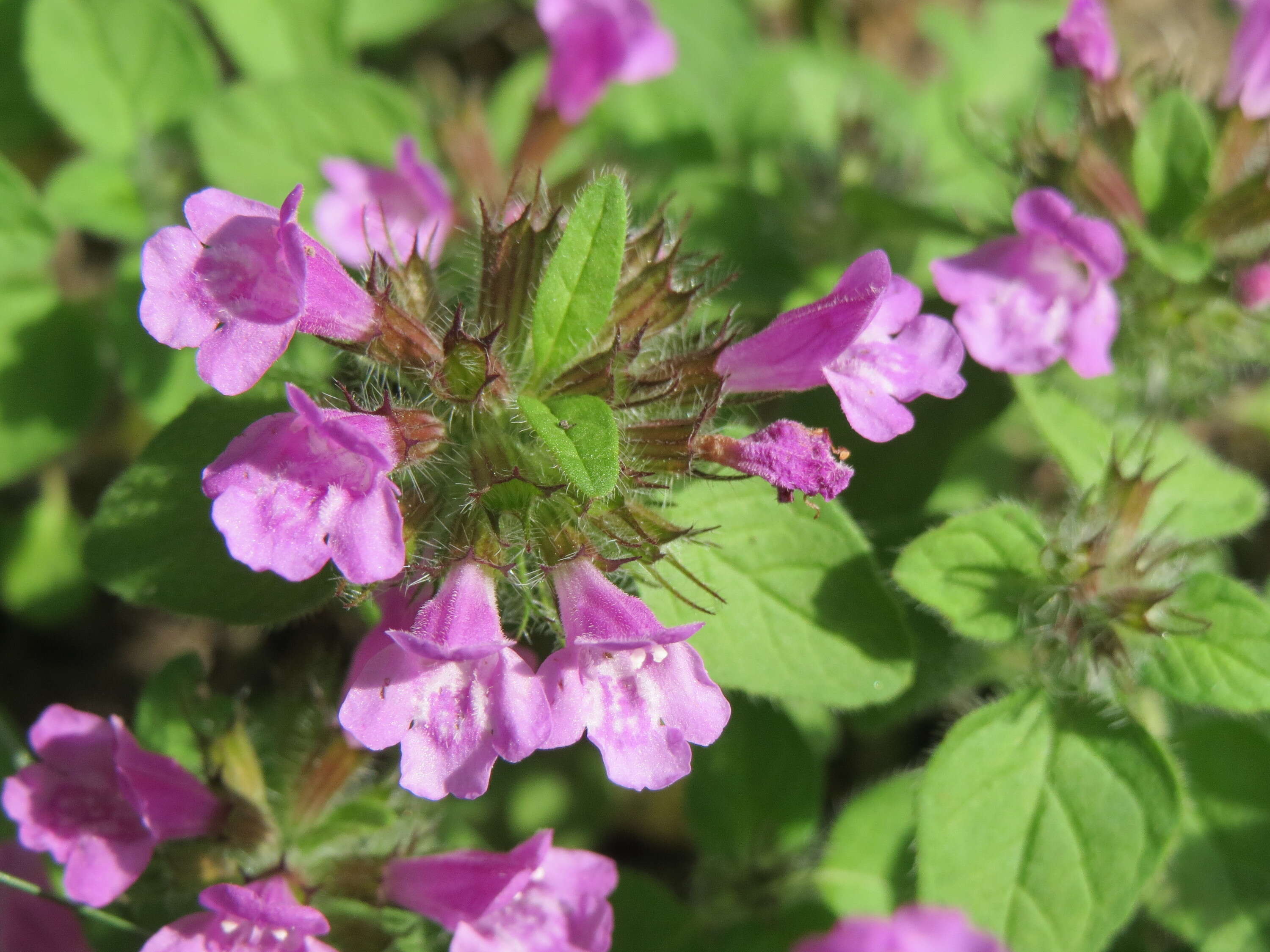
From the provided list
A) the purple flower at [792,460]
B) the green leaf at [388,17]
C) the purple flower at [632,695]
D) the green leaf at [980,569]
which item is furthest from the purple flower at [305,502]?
the green leaf at [388,17]

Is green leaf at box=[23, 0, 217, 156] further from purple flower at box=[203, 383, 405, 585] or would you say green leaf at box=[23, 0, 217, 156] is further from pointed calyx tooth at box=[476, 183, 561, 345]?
purple flower at box=[203, 383, 405, 585]

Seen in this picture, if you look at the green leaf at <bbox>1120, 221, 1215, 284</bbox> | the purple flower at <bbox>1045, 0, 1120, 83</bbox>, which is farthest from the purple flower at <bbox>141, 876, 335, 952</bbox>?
the purple flower at <bbox>1045, 0, 1120, 83</bbox>

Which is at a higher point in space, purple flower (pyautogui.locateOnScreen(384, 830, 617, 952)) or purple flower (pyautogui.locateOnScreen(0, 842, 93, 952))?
purple flower (pyautogui.locateOnScreen(384, 830, 617, 952))

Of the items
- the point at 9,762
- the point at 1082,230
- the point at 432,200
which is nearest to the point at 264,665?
the point at 9,762

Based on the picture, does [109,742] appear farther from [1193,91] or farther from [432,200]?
[1193,91]

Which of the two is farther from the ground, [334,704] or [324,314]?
[324,314]

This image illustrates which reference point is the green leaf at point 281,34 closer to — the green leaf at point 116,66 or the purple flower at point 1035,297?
the green leaf at point 116,66
